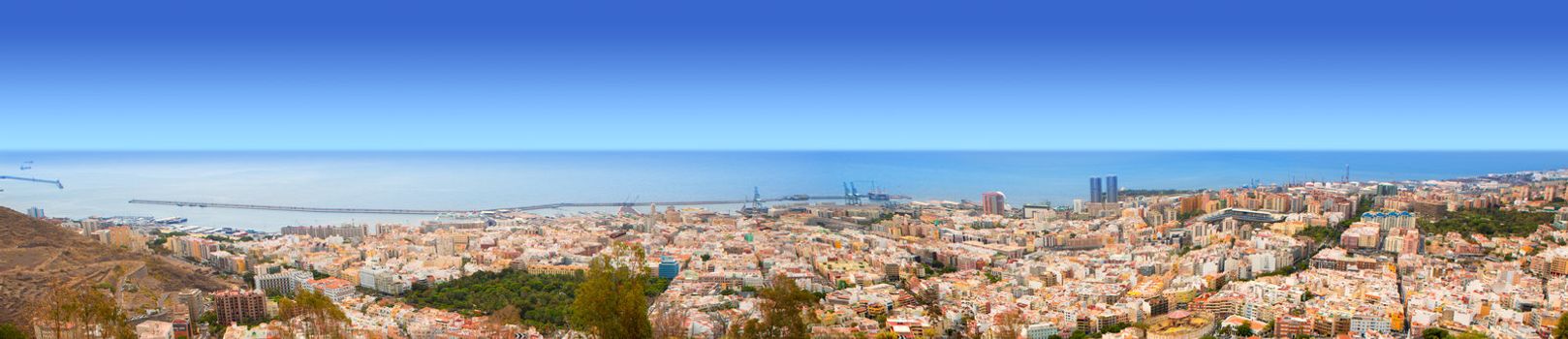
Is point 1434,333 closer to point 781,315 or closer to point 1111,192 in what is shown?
point 781,315

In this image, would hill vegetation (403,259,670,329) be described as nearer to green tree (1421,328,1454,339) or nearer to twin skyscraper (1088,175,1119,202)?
green tree (1421,328,1454,339)

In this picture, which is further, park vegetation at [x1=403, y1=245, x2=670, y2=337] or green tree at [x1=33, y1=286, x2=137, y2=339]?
green tree at [x1=33, y1=286, x2=137, y2=339]

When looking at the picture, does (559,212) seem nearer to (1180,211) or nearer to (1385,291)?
(1180,211)

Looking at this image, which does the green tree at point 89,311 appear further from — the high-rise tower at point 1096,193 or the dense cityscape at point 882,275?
the high-rise tower at point 1096,193

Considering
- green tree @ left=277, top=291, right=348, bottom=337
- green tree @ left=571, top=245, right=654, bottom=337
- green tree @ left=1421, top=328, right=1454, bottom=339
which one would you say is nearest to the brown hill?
green tree @ left=277, top=291, right=348, bottom=337

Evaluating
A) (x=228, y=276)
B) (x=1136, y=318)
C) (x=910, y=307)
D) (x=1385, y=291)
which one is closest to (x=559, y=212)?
(x=228, y=276)

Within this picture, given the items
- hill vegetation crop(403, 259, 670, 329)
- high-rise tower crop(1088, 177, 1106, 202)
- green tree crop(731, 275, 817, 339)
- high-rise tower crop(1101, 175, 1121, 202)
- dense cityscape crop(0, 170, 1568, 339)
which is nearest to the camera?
green tree crop(731, 275, 817, 339)
